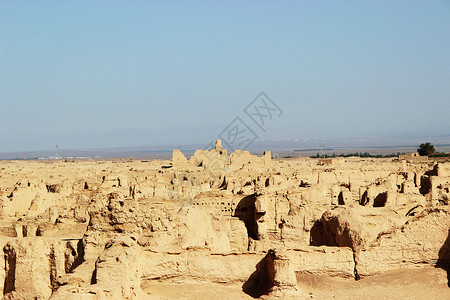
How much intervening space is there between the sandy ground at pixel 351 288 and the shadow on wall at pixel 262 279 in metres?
0.18

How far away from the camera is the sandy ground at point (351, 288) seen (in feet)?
31.2

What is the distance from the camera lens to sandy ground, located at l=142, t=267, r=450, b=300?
9.52m

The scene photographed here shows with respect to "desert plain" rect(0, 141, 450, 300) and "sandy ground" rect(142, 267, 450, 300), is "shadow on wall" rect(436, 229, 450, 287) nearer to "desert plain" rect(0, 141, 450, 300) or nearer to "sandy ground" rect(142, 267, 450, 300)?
"desert plain" rect(0, 141, 450, 300)

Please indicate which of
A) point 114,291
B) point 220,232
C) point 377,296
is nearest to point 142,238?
point 114,291

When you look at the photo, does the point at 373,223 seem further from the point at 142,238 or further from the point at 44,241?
the point at 44,241

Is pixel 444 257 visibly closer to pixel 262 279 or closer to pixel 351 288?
pixel 351 288

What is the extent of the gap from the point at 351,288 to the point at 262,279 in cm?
161

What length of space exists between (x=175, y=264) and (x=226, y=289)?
1.00m

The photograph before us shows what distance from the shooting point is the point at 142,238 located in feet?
34.0

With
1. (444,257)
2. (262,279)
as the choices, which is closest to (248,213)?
(262,279)

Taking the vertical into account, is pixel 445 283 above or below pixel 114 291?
below

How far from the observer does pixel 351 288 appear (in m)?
10.2

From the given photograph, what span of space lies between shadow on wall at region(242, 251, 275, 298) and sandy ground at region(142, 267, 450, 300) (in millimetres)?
177

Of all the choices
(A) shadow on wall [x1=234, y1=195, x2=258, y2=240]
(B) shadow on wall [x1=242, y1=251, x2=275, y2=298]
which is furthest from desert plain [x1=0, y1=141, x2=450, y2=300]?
(A) shadow on wall [x1=234, y1=195, x2=258, y2=240]
